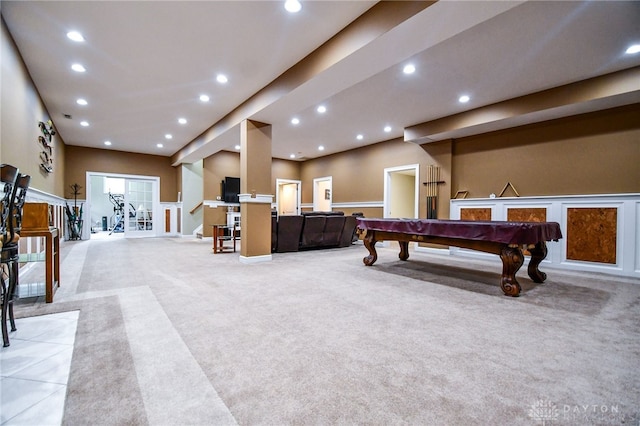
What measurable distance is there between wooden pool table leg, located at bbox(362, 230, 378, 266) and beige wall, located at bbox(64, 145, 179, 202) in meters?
8.05

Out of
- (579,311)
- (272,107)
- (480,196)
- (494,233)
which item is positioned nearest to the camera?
(579,311)

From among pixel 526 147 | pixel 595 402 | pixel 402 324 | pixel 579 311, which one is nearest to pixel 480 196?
pixel 526 147

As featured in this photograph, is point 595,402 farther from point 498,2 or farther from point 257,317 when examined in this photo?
point 498,2

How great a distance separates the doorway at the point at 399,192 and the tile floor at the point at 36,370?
22.8 feet

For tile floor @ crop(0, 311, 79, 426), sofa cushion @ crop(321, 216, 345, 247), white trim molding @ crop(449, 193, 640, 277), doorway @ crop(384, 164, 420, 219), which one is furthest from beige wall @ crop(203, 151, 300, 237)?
white trim molding @ crop(449, 193, 640, 277)

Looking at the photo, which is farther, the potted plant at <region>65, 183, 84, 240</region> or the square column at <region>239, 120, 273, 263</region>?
the potted plant at <region>65, 183, 84, 240</region>

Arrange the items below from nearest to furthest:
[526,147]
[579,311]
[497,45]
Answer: [579,311] < [497,45] < [526,147]

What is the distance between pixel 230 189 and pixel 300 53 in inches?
251

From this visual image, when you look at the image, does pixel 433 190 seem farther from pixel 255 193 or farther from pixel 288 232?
pixel 255 193

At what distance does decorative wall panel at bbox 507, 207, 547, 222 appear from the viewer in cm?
480

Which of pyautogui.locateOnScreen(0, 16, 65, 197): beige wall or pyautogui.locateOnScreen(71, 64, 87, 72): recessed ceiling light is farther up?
pyautogui.locateOnScreen(71, 64, 87, 72): recessed ceiling light

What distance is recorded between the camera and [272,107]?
436 centimetres

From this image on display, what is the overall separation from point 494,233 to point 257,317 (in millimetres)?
2550

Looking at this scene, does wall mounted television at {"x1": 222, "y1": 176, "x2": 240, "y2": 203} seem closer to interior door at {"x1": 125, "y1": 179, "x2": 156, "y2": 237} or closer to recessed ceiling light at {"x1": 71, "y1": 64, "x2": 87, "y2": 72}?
interior door at {"x1": 125, "y1": 179, "x2": 156, "y2": 237}
